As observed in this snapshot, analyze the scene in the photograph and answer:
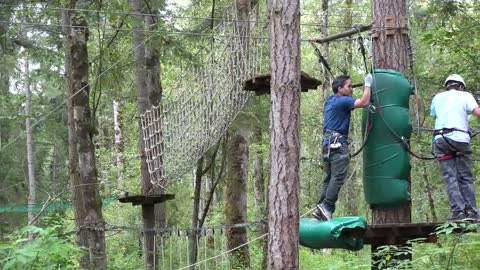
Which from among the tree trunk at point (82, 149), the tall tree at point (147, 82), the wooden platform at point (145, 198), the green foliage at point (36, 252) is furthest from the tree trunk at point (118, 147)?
the green foliage at point (36, 252)

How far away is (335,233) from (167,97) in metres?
2.54

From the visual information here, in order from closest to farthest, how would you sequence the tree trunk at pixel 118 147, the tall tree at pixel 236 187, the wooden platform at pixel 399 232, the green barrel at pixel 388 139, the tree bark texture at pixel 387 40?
the wooden platform at pixel 399 232, the green barrel at pixel 388 139, the tree bark texture at pixel 387 40, the tall tree at pixel 236 187, the tree trunk at pixel 118 147

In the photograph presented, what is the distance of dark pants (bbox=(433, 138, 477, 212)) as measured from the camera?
13.3 ft

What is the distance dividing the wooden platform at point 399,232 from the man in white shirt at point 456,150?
0.64 ft

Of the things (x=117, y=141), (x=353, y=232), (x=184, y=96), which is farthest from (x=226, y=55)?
(x=117, y=141)

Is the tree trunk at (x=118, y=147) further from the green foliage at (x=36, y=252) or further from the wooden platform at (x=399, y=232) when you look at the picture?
the green foliage at (x=36, y=252)

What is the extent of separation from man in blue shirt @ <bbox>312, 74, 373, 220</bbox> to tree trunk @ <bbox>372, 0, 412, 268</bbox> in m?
0.33

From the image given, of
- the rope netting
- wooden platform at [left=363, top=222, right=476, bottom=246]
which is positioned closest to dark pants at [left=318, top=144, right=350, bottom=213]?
wooden platform at [left=363, top=222, right=476, bottom=246]

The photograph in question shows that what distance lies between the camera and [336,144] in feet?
13.6

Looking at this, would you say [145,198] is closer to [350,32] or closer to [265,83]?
[265,83]

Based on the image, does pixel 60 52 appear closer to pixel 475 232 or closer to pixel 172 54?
pixel 172 54

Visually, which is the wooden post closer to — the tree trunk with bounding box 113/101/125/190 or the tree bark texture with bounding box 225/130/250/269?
the tree bark texture with bounding box 225/130/250/269

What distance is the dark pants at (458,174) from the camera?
4059mm

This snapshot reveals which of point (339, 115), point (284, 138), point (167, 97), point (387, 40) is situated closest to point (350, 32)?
point (387, 40)
